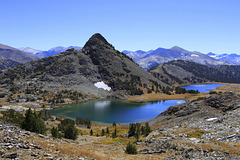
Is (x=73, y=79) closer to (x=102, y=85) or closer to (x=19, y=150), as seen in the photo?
(x=102, y=85)

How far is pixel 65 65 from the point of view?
192500mm

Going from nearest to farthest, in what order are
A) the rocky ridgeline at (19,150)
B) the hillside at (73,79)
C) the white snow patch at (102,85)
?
the rocky ridgeline at (19,150) < the hillside at (73,79) < the white snow patch at (102,85)

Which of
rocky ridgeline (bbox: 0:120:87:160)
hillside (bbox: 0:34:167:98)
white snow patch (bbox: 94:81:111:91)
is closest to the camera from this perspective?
rocky ridgeline (bbox: 0:120:87:160)

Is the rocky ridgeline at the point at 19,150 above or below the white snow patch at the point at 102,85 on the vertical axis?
below

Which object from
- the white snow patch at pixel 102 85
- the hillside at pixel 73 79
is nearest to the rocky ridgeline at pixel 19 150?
the hillside at pixel 73 79

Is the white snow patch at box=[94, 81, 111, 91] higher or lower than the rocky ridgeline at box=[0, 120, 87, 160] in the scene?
higher

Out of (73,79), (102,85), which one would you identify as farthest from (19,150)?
(73,79)

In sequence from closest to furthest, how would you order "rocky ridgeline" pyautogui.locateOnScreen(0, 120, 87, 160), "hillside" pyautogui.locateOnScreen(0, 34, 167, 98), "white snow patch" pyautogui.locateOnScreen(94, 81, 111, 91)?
1. "rocky ridgeline" pyautogui.locateOnScreen(0, 120, 87, 160)
2. "hillside" pyautogui.locateOnScreen(0, 34, 167, 98)
3. "white snow patch" pyautogui.locateOnScreen(94, 81, 111, 91)

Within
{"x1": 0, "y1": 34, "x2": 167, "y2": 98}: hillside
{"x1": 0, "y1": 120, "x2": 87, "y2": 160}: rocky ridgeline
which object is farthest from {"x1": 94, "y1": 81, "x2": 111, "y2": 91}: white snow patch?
{"x1": 0, "y1": 120, "x2": 87, "y2": 160}: rocky ridgeline

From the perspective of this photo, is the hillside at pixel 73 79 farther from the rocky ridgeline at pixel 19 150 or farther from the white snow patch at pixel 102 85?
the rocky ridgeline at pixel 19 150

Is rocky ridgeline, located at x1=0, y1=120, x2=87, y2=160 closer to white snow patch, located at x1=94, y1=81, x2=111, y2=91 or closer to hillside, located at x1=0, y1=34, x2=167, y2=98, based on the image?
hillside, located at x1=0, y1=34, x2=167, y2=98

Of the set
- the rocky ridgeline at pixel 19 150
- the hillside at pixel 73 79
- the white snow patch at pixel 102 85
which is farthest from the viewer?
the white snow patch at pixel 102 85

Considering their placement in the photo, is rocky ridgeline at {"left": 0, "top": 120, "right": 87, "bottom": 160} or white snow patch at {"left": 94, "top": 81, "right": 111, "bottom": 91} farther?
white snow patch at {"left": 94, "top": 81, "right": 111, "bottom": 91}

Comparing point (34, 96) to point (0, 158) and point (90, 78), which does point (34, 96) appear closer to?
point (90, 78)
